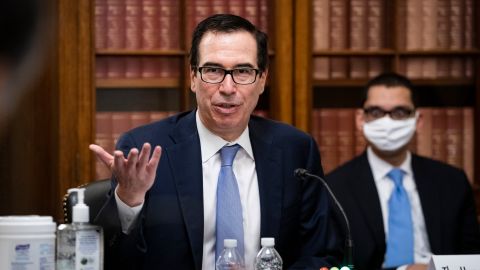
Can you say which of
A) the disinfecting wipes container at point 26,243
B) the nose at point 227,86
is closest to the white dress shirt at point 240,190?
the nose at point 227,86

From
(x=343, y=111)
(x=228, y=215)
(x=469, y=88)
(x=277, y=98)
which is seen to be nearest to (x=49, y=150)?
(x=277, y=98)

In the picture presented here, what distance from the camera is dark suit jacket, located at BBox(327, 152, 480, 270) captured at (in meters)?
3.65

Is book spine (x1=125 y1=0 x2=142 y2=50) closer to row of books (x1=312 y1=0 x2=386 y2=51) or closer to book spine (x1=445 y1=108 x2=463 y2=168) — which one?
row of books (x1=312 y1=0 x2=386 y2=51)

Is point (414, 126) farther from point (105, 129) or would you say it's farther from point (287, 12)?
point (105, 129)

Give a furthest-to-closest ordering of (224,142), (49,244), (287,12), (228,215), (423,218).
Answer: (287,12)
(423,218)
(224,142)
(228,215)
(49,244)

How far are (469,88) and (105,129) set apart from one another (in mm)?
1820

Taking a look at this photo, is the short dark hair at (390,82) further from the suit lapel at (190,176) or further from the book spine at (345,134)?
the suit lapel at (190,176)

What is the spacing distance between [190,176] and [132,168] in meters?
0.57

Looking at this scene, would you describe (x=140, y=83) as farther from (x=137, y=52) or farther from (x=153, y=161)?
(x=153, y=161)

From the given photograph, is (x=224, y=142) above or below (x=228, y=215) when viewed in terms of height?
above

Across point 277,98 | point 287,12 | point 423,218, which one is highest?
point 287,12

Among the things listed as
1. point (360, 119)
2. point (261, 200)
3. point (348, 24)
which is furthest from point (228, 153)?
point (348, 24)

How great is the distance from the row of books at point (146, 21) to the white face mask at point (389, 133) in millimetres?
839

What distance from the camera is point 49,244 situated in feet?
5.60
